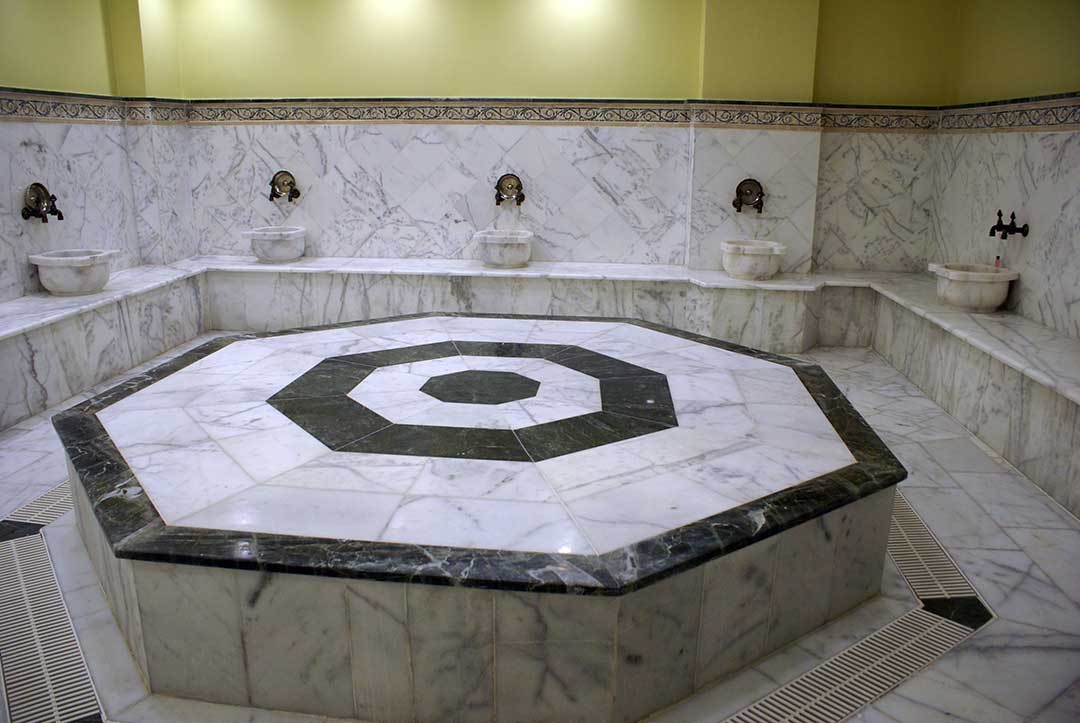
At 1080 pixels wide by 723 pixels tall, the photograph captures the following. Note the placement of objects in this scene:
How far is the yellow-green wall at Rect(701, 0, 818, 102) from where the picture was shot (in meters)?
5.44

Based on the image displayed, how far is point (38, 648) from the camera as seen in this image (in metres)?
2.21

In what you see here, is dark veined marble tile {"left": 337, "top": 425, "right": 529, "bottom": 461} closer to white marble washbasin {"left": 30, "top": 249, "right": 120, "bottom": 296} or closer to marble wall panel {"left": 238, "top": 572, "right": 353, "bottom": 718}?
marble wall panel {"left": 238, "top": 572, "right": 353, "bottom": 718}

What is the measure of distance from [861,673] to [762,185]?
408 centimetres

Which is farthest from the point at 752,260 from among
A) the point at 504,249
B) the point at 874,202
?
the point at 504,249

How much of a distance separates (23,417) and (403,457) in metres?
2.62

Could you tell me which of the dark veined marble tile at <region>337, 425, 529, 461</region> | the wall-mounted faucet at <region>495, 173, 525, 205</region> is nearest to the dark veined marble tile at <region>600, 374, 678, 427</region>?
the dark veined marble tile at <region>337, 425, 529, 461</region>

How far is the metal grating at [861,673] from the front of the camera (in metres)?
2.02

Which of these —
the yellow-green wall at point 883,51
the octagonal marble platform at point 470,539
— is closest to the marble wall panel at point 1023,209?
the yellow-green wall at point 883,51

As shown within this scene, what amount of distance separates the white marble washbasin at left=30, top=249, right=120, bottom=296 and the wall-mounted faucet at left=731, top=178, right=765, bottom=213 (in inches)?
161

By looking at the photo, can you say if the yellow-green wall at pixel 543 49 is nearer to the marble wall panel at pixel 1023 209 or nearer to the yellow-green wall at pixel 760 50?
the yellow-green wall at pixel 760 50

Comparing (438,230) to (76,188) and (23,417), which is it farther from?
(23,417)

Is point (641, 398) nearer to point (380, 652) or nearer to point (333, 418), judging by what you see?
point (333, 418)

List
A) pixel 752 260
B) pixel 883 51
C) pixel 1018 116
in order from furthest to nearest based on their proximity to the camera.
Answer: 1. pixel 883 51
2. pixel 752 260
3. pixel 1018 116

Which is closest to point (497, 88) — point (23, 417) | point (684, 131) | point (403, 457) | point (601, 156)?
point (601, 156)
